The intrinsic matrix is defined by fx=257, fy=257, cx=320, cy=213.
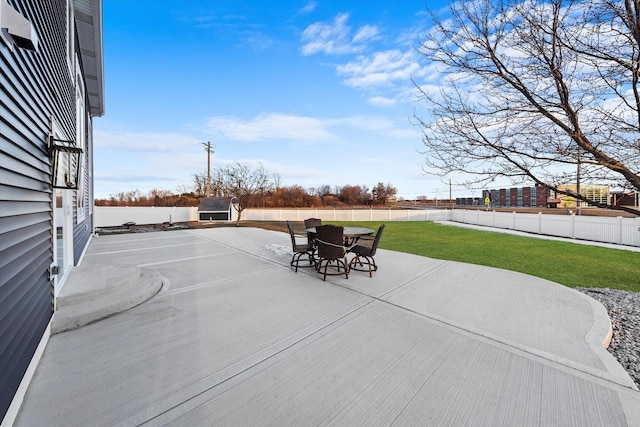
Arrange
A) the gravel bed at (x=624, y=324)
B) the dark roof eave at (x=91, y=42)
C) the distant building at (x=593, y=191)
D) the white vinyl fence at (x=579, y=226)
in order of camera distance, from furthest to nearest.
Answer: the white vinyl fence at (x=579, y=226) → the dark roof eave at (x=91, y=42) → the distant building at (x=593, y=191) → the gravel bed at (x=624, y=324)

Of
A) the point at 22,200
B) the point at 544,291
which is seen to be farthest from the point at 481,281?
the point at 22,200

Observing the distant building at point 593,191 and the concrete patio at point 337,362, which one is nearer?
the concrete patio at point 337,362

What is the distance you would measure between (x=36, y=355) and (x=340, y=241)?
351 cm

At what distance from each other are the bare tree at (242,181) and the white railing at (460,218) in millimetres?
2340

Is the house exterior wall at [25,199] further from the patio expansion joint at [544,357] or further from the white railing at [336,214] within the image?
the white railing at [336,214]

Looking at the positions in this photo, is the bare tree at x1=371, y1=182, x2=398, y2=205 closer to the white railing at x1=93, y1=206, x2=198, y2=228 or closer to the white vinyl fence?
the white vinyl fence

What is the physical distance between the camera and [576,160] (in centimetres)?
274

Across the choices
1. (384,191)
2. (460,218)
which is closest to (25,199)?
(460,218)

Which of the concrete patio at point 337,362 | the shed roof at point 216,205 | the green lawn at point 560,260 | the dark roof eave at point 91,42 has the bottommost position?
the green lawn at point 560,260

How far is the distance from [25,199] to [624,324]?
600 centimetres

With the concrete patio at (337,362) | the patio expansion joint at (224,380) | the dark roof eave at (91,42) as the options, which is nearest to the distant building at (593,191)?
the concrete patio at (337,362)

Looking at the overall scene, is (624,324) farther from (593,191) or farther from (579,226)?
(579,226)

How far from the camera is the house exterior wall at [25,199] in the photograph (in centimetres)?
152

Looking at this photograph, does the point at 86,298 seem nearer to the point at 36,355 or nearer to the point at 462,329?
the point at 36,355
